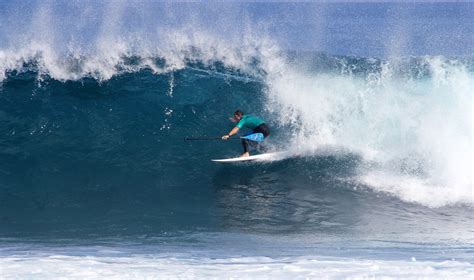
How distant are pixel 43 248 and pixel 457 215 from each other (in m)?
6.77

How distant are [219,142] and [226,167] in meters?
1.16

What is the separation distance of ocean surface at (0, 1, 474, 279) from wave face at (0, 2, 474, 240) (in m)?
0.04

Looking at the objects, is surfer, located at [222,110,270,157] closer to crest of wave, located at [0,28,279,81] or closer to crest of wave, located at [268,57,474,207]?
crest of wave, located at [268,57,474,207]

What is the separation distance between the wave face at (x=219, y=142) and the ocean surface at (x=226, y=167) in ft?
0.15

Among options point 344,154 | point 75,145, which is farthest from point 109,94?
point 344,154

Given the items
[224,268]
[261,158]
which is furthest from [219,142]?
[224,268]

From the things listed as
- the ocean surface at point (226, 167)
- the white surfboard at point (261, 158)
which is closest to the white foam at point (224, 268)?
the ocean surface at point (226, 167)

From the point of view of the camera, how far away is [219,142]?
14.4 m

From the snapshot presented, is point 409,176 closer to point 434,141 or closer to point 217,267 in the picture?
point 434,141

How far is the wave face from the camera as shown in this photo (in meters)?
10.9

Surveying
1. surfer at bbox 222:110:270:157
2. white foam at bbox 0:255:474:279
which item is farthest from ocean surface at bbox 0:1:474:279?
surfer at bbox 222:110:270:157

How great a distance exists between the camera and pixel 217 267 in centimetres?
787

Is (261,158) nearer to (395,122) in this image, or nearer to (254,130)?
(254,130)

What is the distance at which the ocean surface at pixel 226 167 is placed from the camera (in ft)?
28.1
